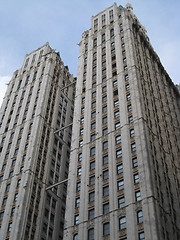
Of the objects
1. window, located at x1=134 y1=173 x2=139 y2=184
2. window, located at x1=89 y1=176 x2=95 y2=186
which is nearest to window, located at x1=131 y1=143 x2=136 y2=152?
window, located at x1=134 y1=173 x2=139 y2=184

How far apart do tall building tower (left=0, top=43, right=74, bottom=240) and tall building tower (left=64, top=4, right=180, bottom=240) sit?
10.1m

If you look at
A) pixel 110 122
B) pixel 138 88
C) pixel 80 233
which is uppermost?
pixel 138 88

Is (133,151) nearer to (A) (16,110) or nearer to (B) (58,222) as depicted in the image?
(B) (58,222)

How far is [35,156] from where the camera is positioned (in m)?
72.8

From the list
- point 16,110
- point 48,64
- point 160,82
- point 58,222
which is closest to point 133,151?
point 58,222

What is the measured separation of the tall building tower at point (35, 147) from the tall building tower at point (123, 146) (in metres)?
10.1

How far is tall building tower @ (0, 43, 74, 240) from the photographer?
64.4m

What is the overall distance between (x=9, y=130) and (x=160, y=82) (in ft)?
116

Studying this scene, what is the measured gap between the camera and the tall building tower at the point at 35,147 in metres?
64.4

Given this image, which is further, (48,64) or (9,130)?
(48,64)

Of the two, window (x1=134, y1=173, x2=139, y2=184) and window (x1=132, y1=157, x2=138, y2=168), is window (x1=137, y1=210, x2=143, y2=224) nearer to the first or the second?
window (x1=134, y1=173, x2=139, y2=184)

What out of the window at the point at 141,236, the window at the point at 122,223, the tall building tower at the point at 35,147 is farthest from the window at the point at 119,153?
the tall building tower at the point at 35,147

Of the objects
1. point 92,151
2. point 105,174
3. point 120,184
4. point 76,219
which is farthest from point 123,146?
point 76,219

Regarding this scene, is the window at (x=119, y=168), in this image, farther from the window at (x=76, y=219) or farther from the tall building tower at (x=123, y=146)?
the window at (x=76, y=219)
